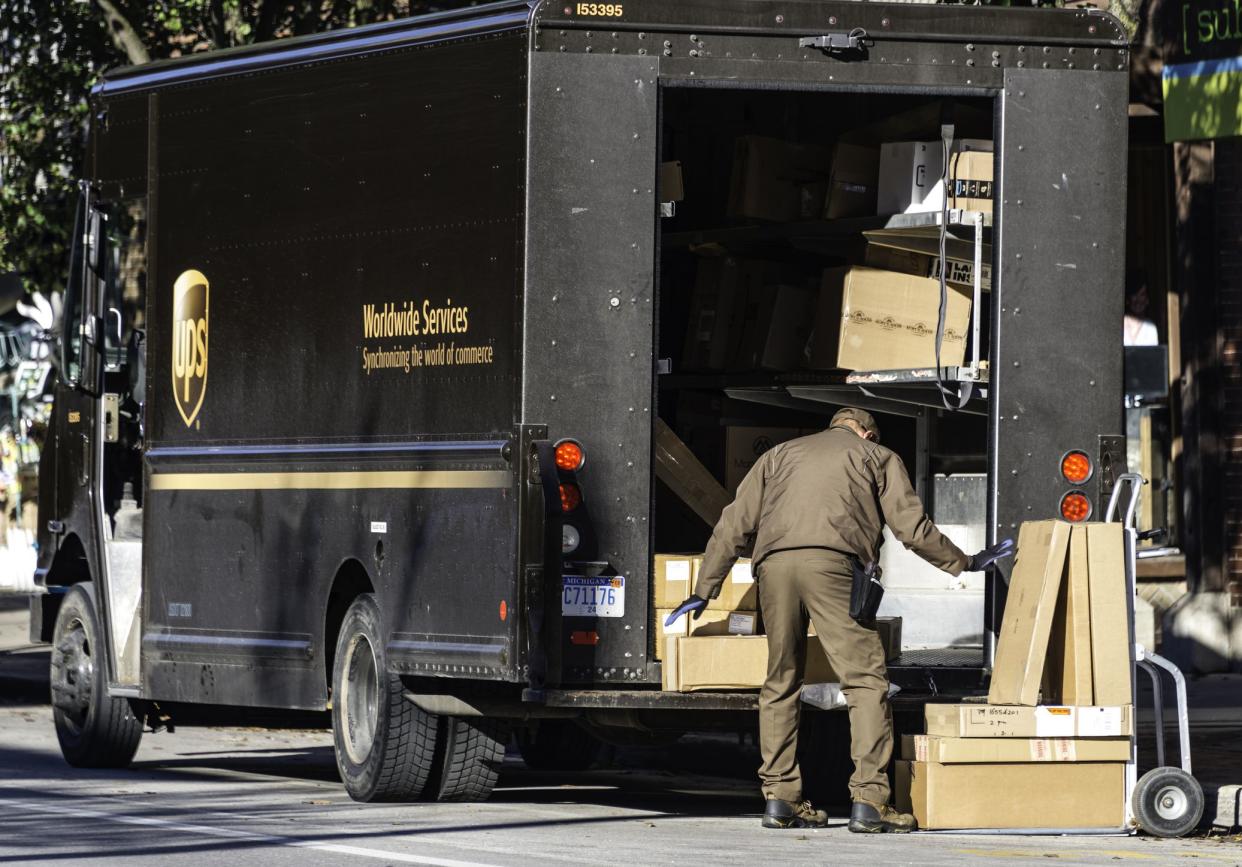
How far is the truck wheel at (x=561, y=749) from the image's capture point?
12.7 m

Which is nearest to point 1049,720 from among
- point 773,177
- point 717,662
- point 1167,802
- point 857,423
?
point 1167,802

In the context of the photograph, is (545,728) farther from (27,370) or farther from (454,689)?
(27,370)

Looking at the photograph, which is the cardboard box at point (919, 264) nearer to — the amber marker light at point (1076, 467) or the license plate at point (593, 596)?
the amber marker light at point (1076, 467)

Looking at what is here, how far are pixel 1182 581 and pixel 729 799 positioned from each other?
6.07 metres

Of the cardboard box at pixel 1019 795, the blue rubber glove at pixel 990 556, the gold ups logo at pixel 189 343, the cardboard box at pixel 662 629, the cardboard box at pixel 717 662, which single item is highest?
the gold ups logo at pixel 189 343

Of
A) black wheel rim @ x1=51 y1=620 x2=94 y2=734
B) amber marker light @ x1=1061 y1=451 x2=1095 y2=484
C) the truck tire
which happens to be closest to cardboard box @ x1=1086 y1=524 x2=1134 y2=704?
amber marker light @ x1=1061 y1=451 x2=1095 y2=484

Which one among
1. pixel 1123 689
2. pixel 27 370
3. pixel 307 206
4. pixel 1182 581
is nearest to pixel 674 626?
pixel 1123 689

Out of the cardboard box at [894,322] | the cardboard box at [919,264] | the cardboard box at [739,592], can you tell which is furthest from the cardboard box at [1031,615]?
the cardboard box at [919,264]

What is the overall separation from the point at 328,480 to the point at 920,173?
298cm

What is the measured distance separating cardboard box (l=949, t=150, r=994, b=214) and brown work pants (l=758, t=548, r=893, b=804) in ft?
6.01

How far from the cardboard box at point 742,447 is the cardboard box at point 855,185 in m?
1.29

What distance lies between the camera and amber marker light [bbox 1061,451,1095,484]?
32.3 ft

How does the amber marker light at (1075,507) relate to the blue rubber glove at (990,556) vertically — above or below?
above

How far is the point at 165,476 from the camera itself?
1162 cm
